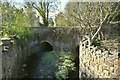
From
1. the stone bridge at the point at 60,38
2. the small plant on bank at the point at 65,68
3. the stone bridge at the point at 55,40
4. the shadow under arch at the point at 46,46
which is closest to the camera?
the small plant on bank at the point at 65,68

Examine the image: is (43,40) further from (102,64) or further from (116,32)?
(102,64)

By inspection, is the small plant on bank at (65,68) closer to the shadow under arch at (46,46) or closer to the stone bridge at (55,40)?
the stone bridge at (55,40)

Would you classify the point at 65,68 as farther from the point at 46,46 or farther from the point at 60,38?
the point at 46,46

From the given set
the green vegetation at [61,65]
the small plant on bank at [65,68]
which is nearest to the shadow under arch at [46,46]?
the green vegetation at [61,65]

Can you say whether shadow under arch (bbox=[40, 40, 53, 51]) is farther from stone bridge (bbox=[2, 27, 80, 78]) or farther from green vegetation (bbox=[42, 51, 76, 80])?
green vegetation (bbox=[42, 51, 76, 80])

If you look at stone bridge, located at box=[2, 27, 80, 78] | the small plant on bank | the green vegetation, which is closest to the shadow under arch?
stone bridge, located at box=[2, 27, 80, 78]

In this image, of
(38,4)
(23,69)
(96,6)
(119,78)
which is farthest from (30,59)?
(119,78)

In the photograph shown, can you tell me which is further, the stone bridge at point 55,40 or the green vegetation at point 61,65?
the stone bridge at point 55,40

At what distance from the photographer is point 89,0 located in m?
2.90

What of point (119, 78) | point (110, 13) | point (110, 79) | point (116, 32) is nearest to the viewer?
point (119, 78)

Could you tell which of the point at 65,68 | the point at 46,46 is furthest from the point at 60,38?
the point at 65,68

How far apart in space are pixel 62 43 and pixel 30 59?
100 centimetres

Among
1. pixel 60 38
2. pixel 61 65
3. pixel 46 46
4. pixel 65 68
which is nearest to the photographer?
pixel 65 68

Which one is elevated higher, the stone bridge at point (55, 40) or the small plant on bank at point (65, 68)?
the stone bridge at point (55, 40)
